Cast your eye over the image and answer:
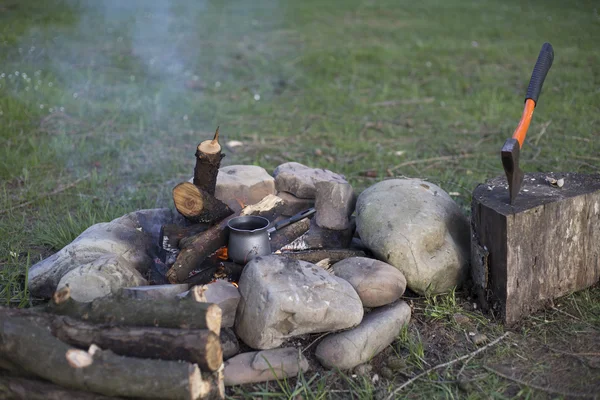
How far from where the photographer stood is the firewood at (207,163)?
3455mm

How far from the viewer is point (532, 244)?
3219 mm

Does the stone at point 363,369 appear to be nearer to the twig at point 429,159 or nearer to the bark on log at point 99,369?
the bark on log at point 99,369

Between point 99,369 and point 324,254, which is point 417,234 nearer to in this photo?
point 324,254

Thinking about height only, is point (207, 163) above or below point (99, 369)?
above

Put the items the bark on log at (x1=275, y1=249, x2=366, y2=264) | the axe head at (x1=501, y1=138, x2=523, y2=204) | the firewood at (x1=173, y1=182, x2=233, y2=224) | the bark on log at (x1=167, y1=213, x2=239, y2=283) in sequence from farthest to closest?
1. the bark on log at (x1=275, y1=249, x2=366, y2=264)
2. the firewood at (x1=173, y1=182, x2=233, y2=224)
3. the bark on log at (x1=167, y1=213, x2=239, y2=283)
4. the axe head at (x1=501, y1=138, x2=523, y2=204)

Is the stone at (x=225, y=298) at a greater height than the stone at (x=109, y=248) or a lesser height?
lesser

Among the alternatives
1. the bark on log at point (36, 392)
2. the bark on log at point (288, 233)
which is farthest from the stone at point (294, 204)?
the bark on log at point (36, 392)

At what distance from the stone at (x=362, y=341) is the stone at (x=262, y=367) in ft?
0.46

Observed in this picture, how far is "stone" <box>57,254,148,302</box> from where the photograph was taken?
2998mm

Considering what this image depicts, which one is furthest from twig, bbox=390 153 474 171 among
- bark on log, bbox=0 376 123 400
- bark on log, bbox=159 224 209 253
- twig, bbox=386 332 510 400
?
bark on log, bbox=0 376 123 400

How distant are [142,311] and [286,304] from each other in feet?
2.26

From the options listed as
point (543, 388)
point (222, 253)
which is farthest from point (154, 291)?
point (543, 388)

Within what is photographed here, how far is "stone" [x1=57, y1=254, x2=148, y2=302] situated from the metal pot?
0.58 m

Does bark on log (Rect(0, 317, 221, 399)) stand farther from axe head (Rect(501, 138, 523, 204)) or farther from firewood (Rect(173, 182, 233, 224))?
axe head (Rect(501, 138, 523, 204))
